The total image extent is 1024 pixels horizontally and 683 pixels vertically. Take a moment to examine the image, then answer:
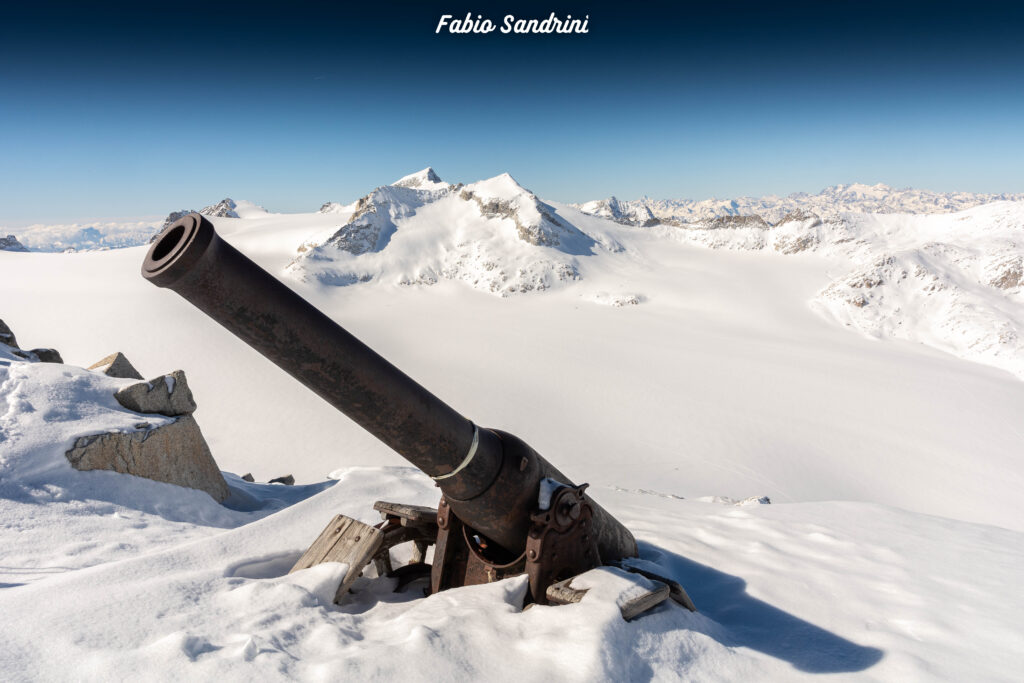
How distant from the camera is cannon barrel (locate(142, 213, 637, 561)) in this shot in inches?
90.8

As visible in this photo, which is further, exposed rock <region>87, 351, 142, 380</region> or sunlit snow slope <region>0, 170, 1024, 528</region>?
sunlit snow slope <region>0, 170, 1024, 528</region>

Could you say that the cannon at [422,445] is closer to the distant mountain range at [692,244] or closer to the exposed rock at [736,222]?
the distant mountain range at [692,244]

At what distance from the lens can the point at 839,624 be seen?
12.9ft

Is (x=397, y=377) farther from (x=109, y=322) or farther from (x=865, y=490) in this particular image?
(x=109, y=322)

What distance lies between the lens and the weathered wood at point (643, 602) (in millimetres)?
3359

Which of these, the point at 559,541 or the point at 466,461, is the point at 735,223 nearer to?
the point at 559,541

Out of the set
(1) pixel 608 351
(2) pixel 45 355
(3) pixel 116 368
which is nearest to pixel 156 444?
(3) pixel 116 368

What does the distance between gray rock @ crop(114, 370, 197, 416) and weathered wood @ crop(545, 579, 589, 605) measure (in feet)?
18.6

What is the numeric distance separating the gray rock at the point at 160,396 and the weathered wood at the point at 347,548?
3.99m

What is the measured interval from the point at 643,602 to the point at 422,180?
86.6 metres

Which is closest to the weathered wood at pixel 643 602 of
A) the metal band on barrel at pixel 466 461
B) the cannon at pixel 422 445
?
the cannon at pixel 422 445

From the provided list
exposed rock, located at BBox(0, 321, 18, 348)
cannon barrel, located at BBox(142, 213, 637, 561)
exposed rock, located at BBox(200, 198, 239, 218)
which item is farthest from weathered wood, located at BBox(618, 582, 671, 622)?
exposed rock, located at BBox(200, 198, 239, 218)

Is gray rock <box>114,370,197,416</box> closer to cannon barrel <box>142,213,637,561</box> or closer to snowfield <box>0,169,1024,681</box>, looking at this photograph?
snowfield <box>0,169,1024,681</box>

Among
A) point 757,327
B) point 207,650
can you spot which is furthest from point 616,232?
point 207,650
